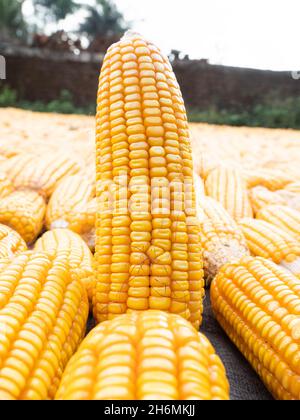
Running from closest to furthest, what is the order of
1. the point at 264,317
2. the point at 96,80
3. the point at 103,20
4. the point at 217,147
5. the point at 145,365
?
the point at 145,365 < the point at 264,317 < the point at 217,147 < the point at 96,80 < the point at 103,20

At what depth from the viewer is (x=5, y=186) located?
2.75m

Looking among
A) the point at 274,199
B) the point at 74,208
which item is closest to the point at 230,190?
the point at 274,199

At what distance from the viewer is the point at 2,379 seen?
88 cm

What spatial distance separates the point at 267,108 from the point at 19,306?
1078 centimetres

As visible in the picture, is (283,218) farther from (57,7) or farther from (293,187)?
(57,7)

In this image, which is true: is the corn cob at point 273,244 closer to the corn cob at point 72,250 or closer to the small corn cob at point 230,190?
the small corn cob at point 230,190

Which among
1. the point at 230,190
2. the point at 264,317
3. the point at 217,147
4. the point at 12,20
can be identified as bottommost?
the point at 264,317

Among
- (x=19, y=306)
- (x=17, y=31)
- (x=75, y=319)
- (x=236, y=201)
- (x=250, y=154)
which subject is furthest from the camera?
(x=17, y=31)

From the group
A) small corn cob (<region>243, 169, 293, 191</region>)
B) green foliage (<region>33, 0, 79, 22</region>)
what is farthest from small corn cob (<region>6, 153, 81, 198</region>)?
green foliage (<region>33, 0, 79, 22</region>)

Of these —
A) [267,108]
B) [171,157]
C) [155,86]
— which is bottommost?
[171,157]

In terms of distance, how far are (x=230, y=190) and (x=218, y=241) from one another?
3.41 ft

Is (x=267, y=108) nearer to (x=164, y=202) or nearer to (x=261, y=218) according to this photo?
(x=261, y=218)
